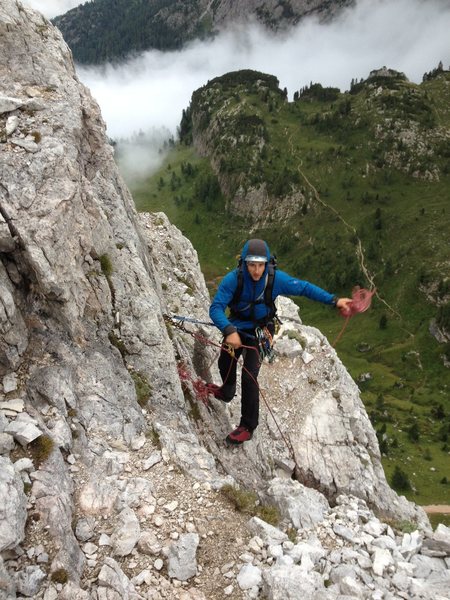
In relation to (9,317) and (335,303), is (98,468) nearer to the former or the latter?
(9,317)

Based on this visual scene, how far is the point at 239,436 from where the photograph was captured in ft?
46.6

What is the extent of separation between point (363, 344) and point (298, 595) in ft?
496

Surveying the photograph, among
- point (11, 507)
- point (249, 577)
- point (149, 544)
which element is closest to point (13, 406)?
point (11, 507)

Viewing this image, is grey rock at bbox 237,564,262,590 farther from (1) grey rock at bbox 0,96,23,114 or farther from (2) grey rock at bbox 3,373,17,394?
(1) grey rock at bbox 0,96,23,114

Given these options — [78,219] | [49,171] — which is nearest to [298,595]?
[78,219]

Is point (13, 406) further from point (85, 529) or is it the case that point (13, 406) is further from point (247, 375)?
point (247, 375)

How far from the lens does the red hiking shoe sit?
1421 cm

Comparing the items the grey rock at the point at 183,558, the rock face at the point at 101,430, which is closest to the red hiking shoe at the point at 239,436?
the rock face at the point at 101,430

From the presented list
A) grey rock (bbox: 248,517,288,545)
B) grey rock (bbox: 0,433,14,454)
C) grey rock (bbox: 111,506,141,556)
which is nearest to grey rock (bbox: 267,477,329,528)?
grey rock (bbox: 248,517,288,545)

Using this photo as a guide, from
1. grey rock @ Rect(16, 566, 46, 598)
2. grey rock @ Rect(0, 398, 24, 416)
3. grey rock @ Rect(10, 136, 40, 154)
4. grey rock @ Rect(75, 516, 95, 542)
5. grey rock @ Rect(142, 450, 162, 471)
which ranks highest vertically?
grey rock @ Rect(10, 136, 40, 154)

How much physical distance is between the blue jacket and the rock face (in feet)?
9.02

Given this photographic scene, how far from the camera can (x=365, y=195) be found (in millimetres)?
199875

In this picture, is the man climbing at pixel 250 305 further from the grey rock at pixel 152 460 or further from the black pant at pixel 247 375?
the grey rock at pixel 152 460

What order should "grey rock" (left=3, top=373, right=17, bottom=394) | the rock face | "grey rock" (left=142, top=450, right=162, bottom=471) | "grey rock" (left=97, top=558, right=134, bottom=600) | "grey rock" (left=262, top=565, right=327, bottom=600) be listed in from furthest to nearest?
"grey rock" (left=142, top=450, right=162, bottom=471), "grey rock" (left=3, top=373, right=17, bottom=394), the rock face, "grey rock" (left=262, top=565, right=327, bottom=600), "grey rock" (left=97, top=558, right=134, bottom=600)
